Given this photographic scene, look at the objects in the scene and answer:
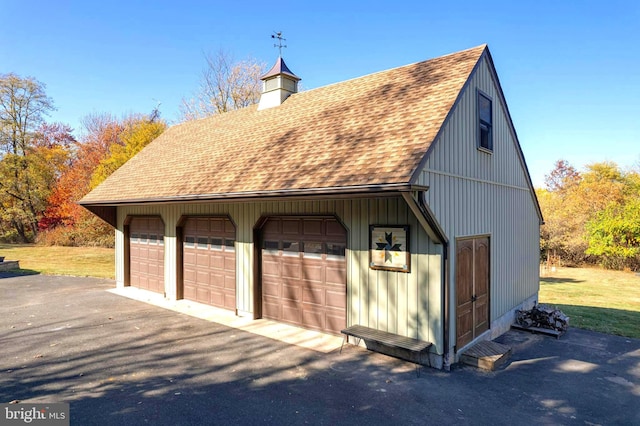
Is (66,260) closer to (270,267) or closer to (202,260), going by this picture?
(202,260)

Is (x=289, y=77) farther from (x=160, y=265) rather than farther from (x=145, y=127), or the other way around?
(x=145, y=127)

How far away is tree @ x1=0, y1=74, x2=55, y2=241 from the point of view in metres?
31.6

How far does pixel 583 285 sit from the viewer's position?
18.2m

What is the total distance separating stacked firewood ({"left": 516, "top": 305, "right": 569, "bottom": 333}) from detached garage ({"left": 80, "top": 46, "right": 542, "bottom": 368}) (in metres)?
0.39

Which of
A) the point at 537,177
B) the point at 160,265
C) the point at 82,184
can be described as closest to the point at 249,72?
the point at 82,184

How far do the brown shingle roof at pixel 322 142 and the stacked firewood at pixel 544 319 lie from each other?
593cm

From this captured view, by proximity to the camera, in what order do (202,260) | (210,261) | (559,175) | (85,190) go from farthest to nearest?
1. (559,175)
2. (85,190)
3. (202,260)
4. (210,261)

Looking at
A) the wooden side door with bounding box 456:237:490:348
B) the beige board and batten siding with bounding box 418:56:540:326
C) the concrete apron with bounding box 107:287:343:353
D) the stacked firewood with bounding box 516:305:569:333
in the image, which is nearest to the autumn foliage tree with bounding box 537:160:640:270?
the beige board and batten siding with bounding box 418:56:540:326

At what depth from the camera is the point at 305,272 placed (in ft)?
28.0

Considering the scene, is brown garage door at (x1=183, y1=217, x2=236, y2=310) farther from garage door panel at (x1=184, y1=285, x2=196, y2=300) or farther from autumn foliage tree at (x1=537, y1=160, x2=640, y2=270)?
autumn foliage tree at (x1=537, y1=160, x2=640, y2=270)

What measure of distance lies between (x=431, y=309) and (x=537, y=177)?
4902 centimetres

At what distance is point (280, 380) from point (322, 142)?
490cm

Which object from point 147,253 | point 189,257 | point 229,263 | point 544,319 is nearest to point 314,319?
point 229,263

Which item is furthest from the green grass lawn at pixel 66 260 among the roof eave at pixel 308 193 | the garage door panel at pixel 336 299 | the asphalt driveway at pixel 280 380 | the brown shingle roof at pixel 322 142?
the garage door panel at pixel 336 299
